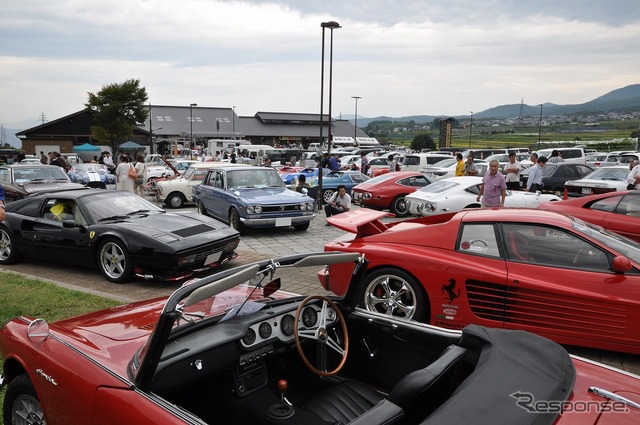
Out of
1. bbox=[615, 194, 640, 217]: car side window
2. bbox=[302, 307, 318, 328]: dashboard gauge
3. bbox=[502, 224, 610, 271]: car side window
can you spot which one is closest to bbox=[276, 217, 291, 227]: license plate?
bbox=[615, 194, 640, 217]: car side window

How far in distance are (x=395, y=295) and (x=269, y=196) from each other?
6.65 meters

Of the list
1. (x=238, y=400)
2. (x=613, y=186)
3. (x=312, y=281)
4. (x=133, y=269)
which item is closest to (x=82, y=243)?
(x=133, y=269)

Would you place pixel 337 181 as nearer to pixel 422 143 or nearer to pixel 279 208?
pixel 279 208

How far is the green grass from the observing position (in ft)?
18.5

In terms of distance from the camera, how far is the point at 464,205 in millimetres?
12148

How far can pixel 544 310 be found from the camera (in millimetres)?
4523

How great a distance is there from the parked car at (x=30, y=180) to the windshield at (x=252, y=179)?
423 centimetres

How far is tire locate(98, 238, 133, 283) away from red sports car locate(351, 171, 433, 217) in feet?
29.2

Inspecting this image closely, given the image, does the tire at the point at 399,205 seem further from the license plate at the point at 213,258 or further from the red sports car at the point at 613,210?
the license plate at the point at 213,258

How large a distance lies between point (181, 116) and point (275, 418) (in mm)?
73891

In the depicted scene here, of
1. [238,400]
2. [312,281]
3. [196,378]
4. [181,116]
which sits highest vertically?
[181,116]

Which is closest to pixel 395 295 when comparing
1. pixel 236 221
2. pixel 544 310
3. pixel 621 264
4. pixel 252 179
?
pixel 544 310

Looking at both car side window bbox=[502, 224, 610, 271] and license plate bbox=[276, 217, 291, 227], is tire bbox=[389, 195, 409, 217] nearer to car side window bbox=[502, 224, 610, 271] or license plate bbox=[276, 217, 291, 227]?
license plate bbox=[276, 217, 291, 227]

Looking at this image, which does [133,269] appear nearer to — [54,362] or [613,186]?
[54,362]
